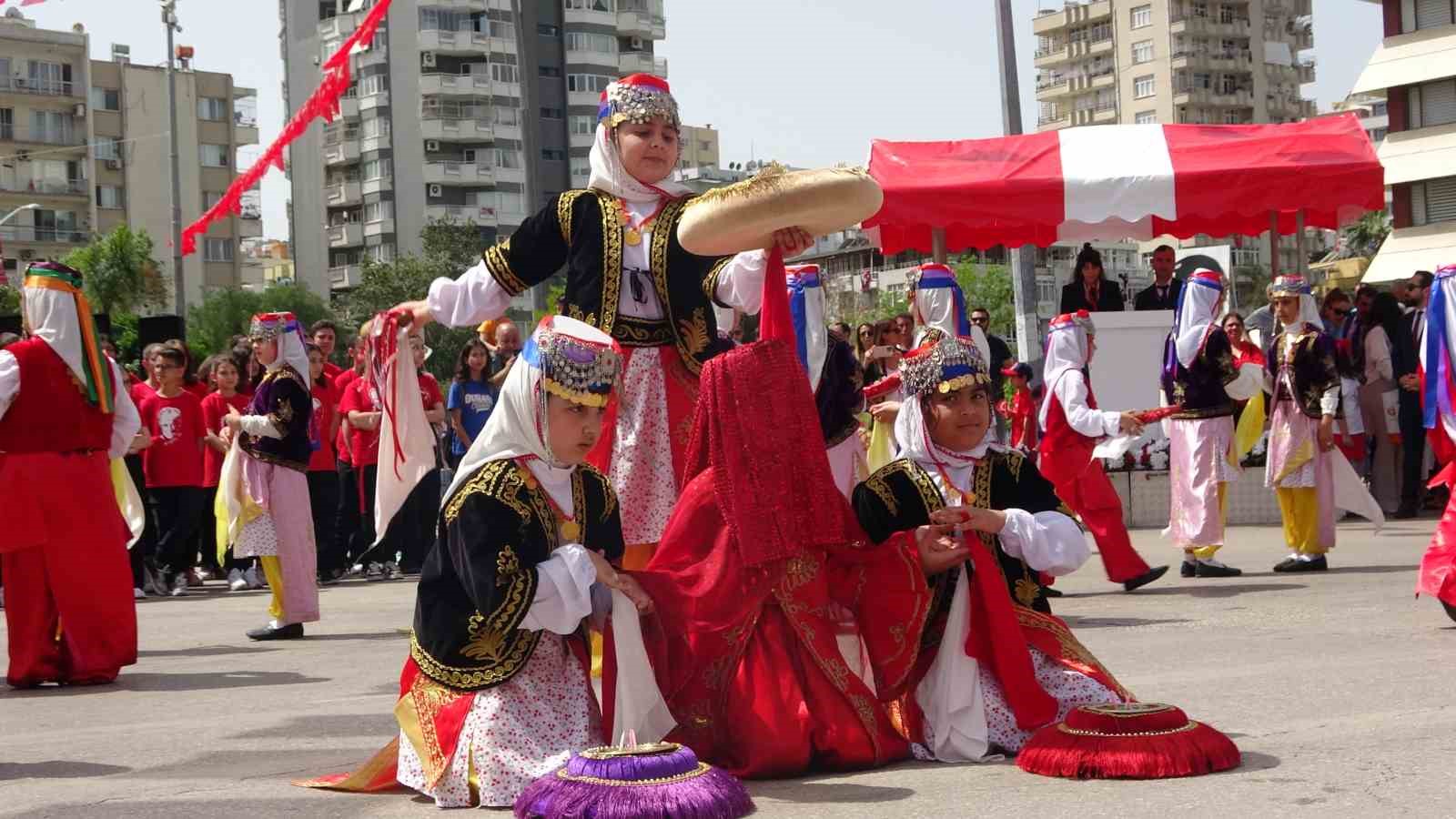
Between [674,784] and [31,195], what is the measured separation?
89.1 m

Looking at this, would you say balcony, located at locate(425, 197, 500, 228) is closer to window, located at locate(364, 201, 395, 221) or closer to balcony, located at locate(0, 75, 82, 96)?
window, located at locate(364, 201, 395, 221)

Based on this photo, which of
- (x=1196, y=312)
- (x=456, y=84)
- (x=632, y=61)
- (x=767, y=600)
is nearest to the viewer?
(x=767, y=600)

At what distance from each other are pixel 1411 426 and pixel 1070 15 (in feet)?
381

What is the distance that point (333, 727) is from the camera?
7191mm

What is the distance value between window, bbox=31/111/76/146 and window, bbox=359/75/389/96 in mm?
14571

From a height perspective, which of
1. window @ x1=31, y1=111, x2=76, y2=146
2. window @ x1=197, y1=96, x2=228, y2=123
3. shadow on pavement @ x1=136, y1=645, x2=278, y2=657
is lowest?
shadow on pavement @ x1=136, y1=645, x2=278, y2=657

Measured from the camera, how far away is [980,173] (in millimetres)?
Result: 16734

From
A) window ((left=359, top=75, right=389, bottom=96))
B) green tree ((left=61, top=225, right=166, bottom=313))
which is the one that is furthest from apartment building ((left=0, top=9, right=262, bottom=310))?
green tree ((left=61, top=225, right=166, bottom=313))

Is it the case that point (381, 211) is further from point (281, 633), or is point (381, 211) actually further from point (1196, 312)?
point (1196, 312)

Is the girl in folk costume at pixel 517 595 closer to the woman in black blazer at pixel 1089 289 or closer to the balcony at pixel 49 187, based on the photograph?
the woman in black blazer at pixel 1089 289

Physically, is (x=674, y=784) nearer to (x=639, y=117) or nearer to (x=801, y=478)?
(x=801, y=478)

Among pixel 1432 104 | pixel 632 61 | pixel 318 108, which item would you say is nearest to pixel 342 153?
pixel 632 61

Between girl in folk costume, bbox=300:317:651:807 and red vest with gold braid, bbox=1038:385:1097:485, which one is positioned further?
red vest with gold braid, bbox=1038:385:1097:485

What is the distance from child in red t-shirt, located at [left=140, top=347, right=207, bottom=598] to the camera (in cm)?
1436
